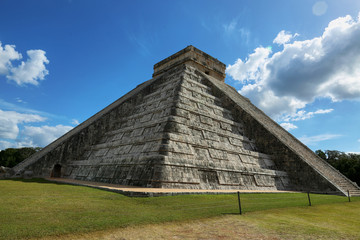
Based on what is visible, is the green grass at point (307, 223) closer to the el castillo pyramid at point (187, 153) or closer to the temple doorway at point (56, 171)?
the el castillo pyramid at point (187, 153)

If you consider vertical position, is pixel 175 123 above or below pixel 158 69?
below

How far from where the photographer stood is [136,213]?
4.86 m

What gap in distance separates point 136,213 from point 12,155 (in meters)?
44.5

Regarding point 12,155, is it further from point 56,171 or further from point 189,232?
point 189,232

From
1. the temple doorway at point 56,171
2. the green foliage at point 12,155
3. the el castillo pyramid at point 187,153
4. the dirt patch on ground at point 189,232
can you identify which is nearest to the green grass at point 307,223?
the dirt patch on ground at point 189,232

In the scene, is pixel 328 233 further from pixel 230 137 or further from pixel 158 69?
pixel 158 69

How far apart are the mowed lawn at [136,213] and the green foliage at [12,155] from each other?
41.0m

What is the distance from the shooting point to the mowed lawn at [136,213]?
12.5ft

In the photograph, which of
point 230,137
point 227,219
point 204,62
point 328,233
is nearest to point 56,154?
point 230,137

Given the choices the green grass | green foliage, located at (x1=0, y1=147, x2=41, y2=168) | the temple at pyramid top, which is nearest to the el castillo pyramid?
the green grass

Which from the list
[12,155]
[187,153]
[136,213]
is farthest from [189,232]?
[12,155]

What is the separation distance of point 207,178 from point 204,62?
14214 mm

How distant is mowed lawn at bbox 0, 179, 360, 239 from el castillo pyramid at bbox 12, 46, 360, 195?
2.05 meters

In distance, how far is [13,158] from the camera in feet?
127
